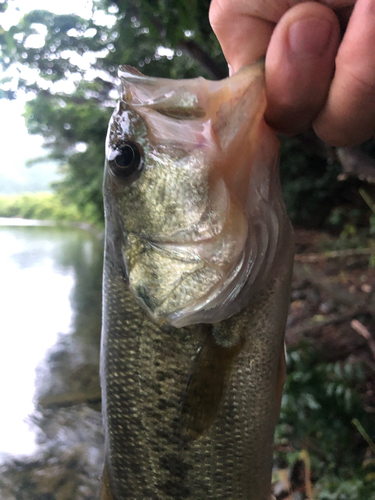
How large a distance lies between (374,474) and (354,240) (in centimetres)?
316

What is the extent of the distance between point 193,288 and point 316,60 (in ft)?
1.82

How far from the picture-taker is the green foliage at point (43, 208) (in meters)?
9.58

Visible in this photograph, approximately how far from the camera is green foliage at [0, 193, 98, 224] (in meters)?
9.58

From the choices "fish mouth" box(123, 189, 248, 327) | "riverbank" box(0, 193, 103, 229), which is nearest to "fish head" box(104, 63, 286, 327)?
"fish mouth" box(123, 189, 248, 327)

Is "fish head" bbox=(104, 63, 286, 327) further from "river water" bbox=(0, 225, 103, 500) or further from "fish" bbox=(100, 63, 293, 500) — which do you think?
"river water" bbox=(0, 225, 103, 500)

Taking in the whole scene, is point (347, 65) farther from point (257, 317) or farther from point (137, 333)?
point (137, 333)

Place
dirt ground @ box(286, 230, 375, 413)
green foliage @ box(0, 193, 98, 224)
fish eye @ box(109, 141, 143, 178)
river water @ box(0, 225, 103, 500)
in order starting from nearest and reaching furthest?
fish eye @ box(109, 141, 143, 178), river water @ box(0, 225, 103, 500), dirt ground @ box(286, 230, 375, 413), green foliage @ box(0, 193, 98, 224)

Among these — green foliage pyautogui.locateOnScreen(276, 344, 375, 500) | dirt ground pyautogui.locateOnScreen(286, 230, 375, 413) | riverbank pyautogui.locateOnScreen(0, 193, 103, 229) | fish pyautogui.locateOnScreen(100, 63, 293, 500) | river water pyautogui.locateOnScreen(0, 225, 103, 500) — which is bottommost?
riverbank pyautogui.locateOnScreen(0, 193, 103, 229)

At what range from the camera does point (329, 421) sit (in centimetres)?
194

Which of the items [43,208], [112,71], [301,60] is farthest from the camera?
[43,208]

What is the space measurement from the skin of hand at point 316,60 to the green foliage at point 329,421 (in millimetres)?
1605

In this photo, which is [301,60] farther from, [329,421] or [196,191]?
[329,421]

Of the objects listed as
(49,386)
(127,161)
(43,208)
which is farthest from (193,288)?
(43,208)

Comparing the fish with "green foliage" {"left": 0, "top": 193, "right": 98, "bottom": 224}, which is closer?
the fish
